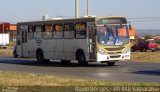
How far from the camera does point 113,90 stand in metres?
13.8

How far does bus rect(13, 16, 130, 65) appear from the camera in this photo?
28750mm

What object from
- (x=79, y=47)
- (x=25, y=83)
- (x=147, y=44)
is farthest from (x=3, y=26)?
(x=25, y=83)

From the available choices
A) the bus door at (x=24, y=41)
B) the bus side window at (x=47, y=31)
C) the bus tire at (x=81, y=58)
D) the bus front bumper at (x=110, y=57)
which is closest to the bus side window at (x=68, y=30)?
the bus tire at (x=81, y=58)

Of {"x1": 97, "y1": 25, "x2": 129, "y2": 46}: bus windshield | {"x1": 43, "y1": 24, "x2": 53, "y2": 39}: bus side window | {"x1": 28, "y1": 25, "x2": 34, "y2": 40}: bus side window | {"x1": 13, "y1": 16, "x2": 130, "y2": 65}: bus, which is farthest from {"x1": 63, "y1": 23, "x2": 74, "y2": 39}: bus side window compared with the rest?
{"x1": 28, "y1": 25, "x2": 34, "y2": 40}: bus side window

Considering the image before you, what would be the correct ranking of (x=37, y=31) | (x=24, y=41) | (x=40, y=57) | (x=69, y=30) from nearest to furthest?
(x=69, y=30)
(x=40, y=57)
(x=37, y=31)
(x=24, y=41)

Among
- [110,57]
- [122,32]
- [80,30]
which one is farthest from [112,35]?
[80,30]

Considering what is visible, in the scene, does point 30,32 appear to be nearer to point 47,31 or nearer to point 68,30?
point 47,31

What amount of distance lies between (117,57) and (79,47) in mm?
2551

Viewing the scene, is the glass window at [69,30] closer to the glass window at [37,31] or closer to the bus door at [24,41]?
the glass window at [37,31]

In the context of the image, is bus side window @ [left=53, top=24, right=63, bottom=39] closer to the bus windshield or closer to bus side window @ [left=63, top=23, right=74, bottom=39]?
bus side window @ [left=63, top=23, right=74, bottom=39]

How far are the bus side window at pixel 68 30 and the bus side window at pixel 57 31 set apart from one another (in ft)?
1.57

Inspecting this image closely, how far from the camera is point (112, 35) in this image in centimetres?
2919

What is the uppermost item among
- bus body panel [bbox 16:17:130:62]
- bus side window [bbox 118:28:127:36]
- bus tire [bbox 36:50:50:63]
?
bus side window [bbox 118:28:127:36]

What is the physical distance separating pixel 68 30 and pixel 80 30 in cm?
134
